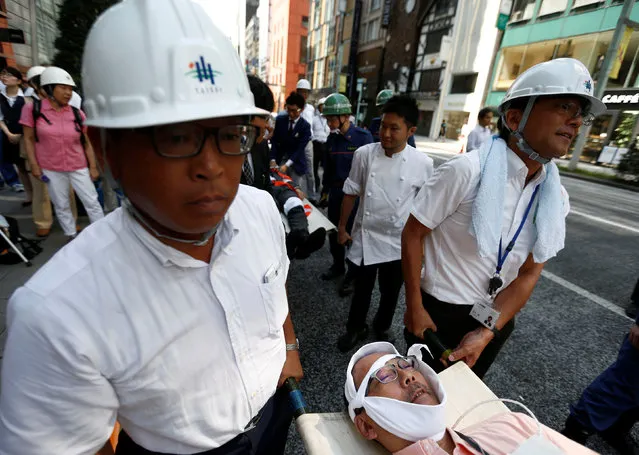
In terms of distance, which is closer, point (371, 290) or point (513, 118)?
point (513, 118)

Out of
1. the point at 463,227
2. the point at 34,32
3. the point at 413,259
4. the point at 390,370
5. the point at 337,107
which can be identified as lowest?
the point at 390,370

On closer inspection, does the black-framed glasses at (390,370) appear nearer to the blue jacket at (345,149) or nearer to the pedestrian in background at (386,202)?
the pedestrian in background at (386,202)

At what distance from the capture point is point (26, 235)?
172 inches

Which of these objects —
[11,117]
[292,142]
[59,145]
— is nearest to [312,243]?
[292,142]

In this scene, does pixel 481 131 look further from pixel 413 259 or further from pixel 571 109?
pixel 413 259

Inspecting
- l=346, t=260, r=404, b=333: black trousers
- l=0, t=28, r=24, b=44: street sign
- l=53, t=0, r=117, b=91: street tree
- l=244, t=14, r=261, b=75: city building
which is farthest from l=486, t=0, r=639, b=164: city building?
l=244, t=14, r=261, b=75: city building

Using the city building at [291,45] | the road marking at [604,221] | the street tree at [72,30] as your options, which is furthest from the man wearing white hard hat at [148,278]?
the city building at [291,45]

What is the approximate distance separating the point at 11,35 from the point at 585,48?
2590 cm

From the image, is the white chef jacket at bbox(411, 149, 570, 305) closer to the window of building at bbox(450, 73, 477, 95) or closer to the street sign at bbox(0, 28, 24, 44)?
the street sign at bbox(0, 28, 24, 44)

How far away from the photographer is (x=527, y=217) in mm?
1675

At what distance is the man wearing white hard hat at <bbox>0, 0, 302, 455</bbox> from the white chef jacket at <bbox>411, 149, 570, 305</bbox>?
114cm

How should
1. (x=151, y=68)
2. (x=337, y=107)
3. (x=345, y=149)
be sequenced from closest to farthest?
(x=151, y=68)
(x=345, y=149)
(x=337, y=107)

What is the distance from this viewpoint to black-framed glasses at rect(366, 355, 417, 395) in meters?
1.35

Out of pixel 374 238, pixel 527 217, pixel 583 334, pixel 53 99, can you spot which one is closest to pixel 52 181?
pixel 53 99
